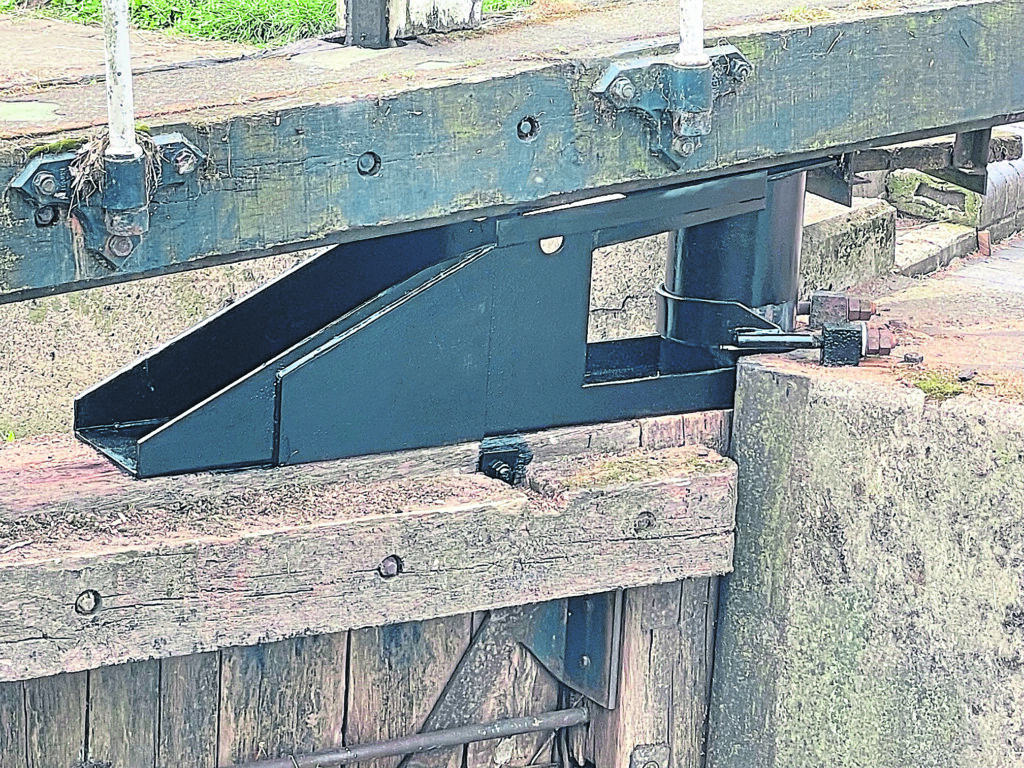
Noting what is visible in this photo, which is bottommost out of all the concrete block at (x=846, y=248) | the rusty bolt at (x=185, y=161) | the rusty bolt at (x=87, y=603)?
the rusty bolt at (x=87, y=603)

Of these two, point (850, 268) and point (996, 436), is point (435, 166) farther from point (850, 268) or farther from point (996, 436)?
point (850, 268)

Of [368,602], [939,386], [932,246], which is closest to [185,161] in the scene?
[368,602]

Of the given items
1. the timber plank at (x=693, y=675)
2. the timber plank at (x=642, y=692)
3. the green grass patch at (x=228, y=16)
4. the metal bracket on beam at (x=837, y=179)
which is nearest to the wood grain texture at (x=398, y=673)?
the timber plank at (x=642, y=692)

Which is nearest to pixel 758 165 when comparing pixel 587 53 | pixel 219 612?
pixel 587 53

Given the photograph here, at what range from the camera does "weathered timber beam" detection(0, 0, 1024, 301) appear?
2.23 meters

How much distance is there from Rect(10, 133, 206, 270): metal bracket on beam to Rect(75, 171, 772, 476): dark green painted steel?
0.40 metres

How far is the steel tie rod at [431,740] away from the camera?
2.73 m

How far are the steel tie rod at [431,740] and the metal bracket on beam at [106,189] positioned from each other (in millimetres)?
985

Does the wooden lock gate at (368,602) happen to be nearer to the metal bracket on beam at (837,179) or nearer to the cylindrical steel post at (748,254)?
the cylindrical steel post at (748,254)

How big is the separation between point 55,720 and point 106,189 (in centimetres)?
93

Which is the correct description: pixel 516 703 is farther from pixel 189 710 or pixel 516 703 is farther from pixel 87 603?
pixel 87 603

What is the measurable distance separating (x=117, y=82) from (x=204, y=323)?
73 centimetres

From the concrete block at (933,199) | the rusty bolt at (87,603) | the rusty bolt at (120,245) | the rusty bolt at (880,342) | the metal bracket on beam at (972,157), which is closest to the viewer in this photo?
the rusty bolt at (120,245)

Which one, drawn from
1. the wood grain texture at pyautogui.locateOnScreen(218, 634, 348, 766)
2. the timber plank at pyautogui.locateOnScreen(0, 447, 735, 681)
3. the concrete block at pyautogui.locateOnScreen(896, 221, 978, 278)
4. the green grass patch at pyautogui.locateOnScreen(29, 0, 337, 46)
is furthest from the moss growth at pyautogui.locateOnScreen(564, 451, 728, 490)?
the green grass patch at pyautogui.locateOnScreen(29, 0, 337, 46)
